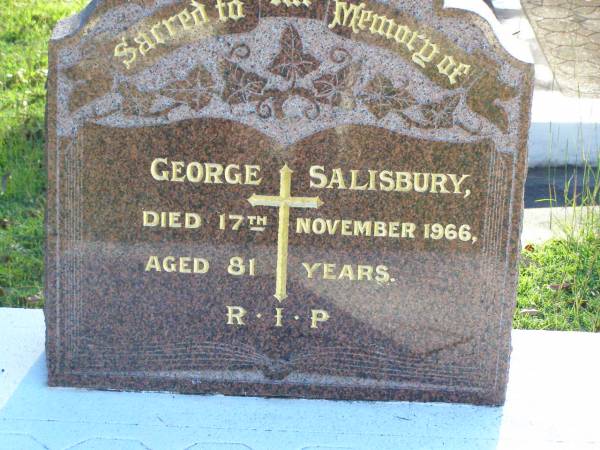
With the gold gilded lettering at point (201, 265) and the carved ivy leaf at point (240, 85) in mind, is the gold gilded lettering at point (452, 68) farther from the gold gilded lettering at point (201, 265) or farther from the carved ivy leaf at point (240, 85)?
the gold gilded lettering at point (201, 265)

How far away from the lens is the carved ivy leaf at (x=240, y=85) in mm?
3230

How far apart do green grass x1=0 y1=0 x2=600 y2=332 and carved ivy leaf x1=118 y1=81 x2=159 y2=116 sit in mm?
1499

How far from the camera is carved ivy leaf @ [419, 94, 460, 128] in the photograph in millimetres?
3223

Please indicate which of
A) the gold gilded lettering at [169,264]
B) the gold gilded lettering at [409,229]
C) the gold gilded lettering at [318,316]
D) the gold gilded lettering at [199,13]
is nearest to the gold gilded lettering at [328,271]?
the gold gilded lettering at [318,316]

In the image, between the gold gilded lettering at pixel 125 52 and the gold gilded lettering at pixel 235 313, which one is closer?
the gold gilded lettering at pixel 125 52

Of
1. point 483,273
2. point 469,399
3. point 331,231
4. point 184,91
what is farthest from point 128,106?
point 469,399

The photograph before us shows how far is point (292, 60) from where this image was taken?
3.22 metres

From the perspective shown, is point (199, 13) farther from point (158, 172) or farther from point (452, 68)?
point (452, 68)

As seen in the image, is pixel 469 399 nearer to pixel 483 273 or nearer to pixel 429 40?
pixel 483 273

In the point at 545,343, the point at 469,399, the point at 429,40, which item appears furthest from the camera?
the point at 545,343

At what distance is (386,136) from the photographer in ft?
10.7

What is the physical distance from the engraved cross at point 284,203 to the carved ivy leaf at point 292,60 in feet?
0.96

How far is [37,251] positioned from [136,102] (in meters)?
1.90

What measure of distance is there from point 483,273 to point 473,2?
2.83 feet
